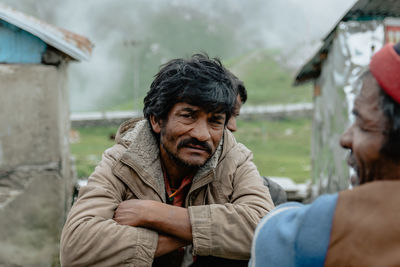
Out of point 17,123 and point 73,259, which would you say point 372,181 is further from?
point 17,123

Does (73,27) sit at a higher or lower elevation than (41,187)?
higher

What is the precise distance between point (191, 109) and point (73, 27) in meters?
56.9

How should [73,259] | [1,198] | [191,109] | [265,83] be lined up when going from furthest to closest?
1. [265,83]
2. [1,198]
3. [191,109]
4. [73,259]

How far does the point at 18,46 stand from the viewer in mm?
3879

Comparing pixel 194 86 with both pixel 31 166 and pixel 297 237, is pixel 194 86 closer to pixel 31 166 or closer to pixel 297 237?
pixel 297 237

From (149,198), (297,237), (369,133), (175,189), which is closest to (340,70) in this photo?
(175,189)

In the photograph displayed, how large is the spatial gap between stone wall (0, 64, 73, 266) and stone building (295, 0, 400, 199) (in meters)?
3.02

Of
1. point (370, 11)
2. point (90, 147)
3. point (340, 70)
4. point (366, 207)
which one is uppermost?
point (370, 11)

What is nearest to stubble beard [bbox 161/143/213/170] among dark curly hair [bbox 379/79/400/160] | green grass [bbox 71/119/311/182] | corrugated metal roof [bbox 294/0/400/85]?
dark curly hair [bbox 379/79/400/160]

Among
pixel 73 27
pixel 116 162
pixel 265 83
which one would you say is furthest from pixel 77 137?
pixel 73 27

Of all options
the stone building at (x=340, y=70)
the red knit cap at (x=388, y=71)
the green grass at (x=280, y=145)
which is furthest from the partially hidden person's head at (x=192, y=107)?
the green grass at (x=280, y=145)

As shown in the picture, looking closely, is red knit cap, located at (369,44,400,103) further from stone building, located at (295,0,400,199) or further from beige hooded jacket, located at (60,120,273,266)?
stone building, located at (295,0,400,199)

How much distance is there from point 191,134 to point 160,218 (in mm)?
486

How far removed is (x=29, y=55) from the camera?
3893 mm
